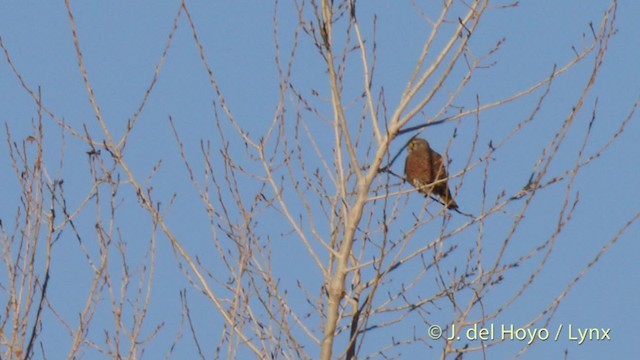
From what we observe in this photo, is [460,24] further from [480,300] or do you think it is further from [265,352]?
[265,352]

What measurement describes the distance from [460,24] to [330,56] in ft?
1.79

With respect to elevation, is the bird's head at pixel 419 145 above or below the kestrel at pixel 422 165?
above

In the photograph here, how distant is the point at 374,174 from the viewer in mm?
4730

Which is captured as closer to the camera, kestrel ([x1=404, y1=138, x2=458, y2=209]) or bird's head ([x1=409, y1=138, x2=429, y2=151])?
kestrel ([x1=404, y1=138, x2=458, y2=209])

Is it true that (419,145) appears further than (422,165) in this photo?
Yes

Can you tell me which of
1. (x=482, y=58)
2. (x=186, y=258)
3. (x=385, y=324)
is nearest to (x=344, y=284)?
(x=385, y=324)

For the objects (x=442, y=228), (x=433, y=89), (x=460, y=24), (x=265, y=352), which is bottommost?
(x=265, y=352)

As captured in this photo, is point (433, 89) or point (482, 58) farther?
→ point (482, 58)

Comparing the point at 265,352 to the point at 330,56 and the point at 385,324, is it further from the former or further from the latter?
the point at 330,56

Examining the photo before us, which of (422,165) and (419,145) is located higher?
(419,145)

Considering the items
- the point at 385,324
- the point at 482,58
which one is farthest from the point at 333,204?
the point at 482,58

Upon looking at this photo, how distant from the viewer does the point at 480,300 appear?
4688 mm

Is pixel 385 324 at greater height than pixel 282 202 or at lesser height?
lesser

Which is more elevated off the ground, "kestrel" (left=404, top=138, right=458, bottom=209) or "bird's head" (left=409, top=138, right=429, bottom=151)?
"bird's head" (left=409, top=138, right=429, bottom=151)
